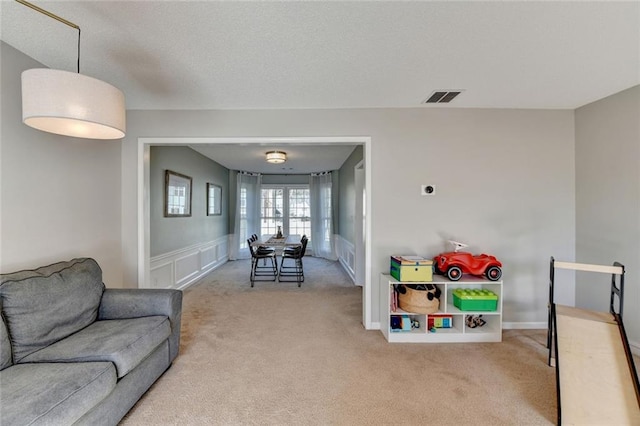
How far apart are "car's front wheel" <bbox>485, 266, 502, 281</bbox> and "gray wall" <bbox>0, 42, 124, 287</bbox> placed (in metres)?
3.76

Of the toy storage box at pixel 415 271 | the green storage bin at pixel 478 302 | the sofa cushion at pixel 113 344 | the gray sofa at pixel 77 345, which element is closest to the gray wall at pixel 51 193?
the gray sofa at pixel 77 345

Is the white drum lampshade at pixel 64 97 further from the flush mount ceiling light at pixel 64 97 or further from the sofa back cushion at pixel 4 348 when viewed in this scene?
the sofa back cushion at pixel 4 348

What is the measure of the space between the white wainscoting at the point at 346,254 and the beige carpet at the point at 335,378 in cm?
179

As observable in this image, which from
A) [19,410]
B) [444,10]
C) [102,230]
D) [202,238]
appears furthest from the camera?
[202,238]

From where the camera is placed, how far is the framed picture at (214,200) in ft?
18.8

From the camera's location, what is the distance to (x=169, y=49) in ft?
6.35

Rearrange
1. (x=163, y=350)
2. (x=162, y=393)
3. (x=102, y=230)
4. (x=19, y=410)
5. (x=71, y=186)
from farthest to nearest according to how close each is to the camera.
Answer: (x=102, y=230) < (x=71, y=186) < (x=163, y=350) < (x=162, y=393) < (x=19, y=410)

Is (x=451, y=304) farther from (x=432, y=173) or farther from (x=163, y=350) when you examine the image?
(x=163, y=350)

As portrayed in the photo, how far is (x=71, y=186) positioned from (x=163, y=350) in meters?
1.67

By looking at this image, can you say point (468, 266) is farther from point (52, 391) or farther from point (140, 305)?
point (52, 391)

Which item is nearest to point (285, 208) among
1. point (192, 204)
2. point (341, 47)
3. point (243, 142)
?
point (192, 204)

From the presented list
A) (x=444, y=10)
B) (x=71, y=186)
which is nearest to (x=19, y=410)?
(x=71, y=186)

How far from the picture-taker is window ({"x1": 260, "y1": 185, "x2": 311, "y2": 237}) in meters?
7.84

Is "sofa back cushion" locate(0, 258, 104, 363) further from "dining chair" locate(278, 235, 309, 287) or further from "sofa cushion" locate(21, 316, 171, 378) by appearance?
"dining chair" locate(278, 235, 309, 287)
